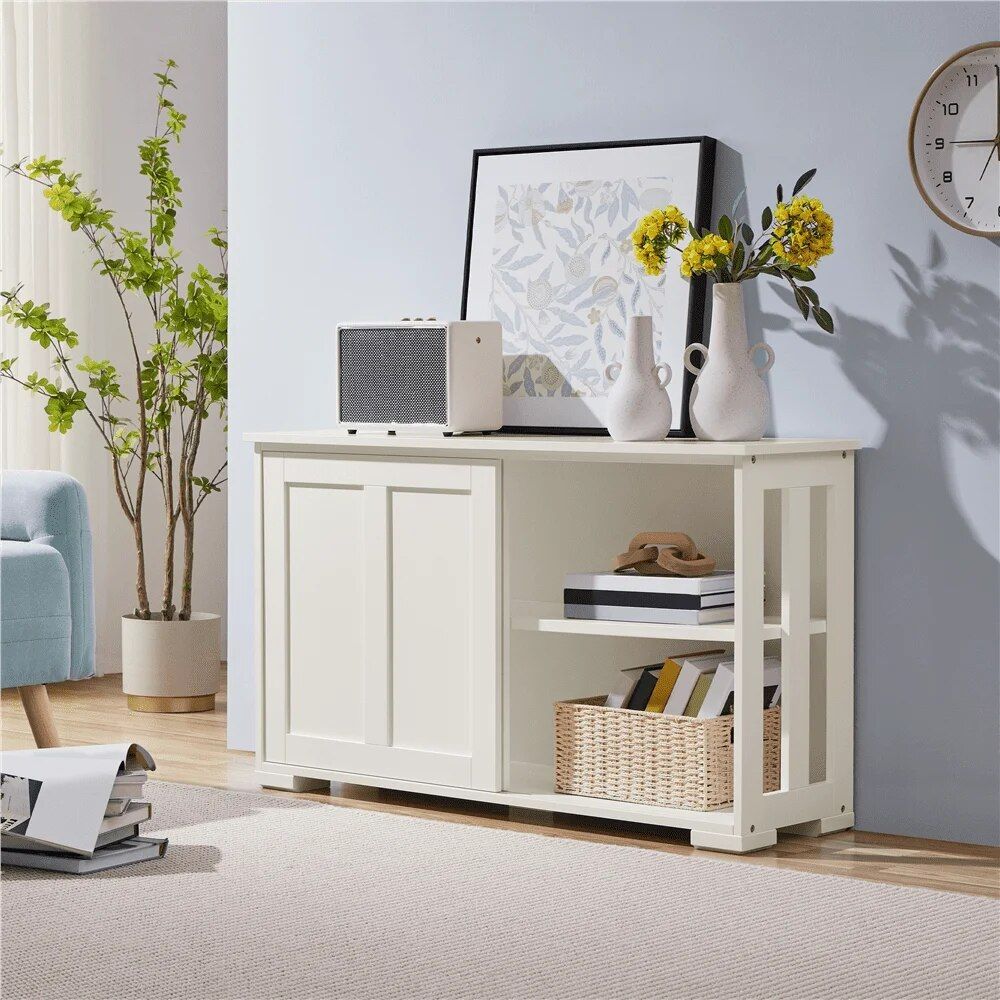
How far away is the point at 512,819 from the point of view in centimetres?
320

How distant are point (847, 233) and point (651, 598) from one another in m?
0.79

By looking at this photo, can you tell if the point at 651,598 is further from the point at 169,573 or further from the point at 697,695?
the point at 169,573

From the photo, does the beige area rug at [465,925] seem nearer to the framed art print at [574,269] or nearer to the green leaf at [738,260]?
the framed art print at [574,269]

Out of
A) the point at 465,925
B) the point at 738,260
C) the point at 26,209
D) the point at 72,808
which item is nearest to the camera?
the point at 465,925

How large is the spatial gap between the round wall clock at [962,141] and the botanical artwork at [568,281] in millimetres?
518

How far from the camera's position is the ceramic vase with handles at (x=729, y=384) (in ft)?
9.76

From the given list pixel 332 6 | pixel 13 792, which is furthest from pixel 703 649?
pixel 332 6

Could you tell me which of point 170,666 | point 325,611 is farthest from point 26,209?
point 325,611

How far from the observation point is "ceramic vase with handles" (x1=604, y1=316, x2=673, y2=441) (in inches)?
120

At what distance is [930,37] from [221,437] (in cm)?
296

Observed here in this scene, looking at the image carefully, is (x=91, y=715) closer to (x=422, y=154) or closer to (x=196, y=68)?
(x=422, y=154)

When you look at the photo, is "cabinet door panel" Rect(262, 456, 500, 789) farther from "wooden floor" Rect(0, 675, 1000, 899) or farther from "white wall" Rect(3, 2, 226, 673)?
"white wall" Rect(3, 2, 226, 673)

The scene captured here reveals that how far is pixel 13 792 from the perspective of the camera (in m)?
2.71

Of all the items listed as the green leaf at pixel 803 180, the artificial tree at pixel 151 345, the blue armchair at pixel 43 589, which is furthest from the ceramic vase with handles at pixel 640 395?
the artificial tree at pixel 151 345
